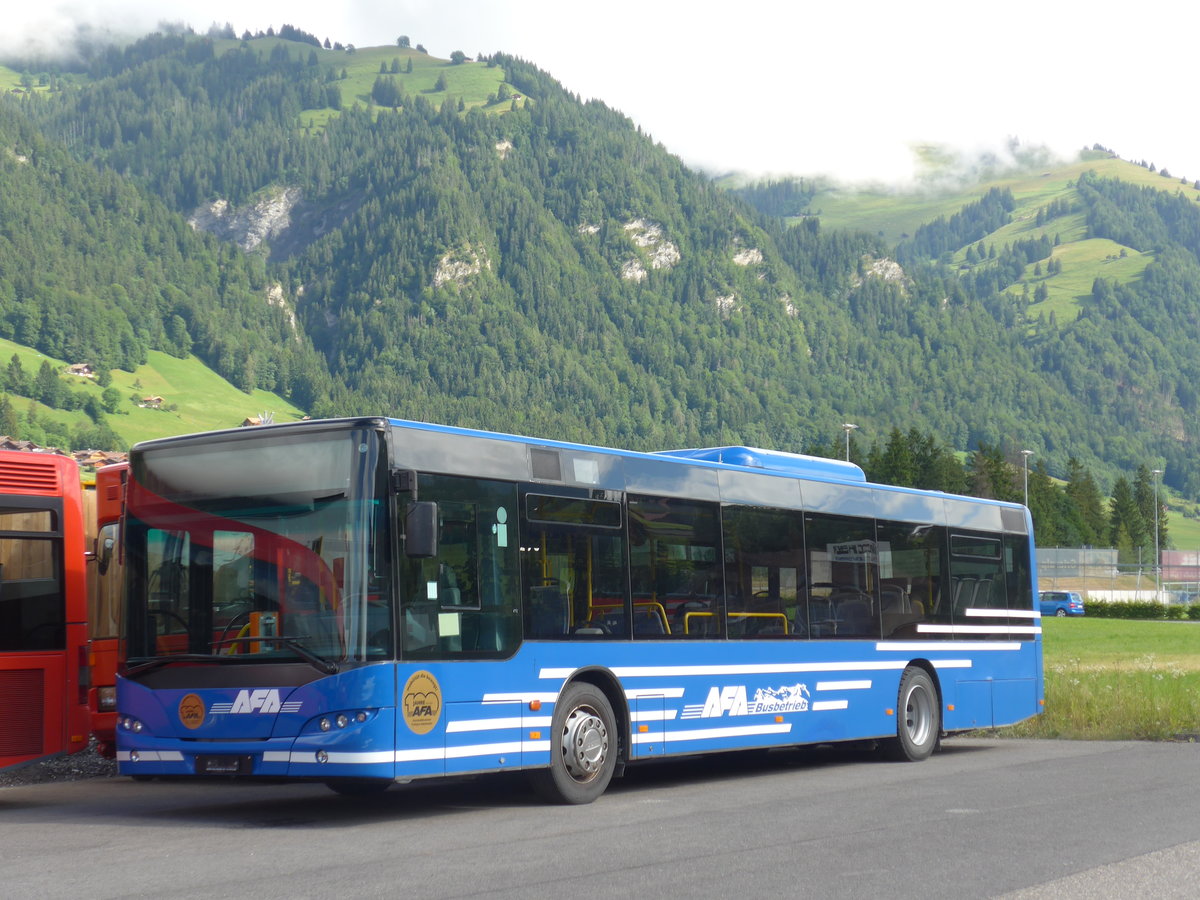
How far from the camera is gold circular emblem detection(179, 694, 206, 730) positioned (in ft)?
36.1

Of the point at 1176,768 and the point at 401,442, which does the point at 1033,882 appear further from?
the point at 1176,768

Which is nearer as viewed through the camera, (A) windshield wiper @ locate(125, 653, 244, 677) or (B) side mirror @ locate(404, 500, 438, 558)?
(B) side mirror @ locate(404, 500, 438, 558)

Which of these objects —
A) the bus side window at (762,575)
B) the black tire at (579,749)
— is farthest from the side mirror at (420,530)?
the bus side window at (762,575)

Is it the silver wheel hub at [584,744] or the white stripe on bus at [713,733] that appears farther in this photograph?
the white stripe on bus at [713,733]

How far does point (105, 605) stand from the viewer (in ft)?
51.8

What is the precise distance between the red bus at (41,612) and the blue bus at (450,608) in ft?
4.24

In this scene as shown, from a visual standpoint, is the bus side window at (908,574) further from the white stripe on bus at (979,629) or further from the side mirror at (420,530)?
the side mirror at (420,530)

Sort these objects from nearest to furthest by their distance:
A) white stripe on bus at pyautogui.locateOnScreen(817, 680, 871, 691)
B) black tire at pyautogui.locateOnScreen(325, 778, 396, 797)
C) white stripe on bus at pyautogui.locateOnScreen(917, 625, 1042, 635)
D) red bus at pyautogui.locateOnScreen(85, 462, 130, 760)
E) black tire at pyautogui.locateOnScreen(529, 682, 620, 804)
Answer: black tire at pyautogui.locateOnScreen(529, 682, 620, 804) → black tire at pyautogui.locateOnScreen(325, 778, 396, 797) → red bus at pyautogui.locateOnScreen(85, 462, 130, 760) → white stripe on bus at pyautogui.locateOnScreen(817, 680, 871, 691) → white stripe on bus at pyautogui.locateOnScreen(917, 625, 1042, 635)

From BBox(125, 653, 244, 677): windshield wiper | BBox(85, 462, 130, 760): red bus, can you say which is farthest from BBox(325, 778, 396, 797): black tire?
BBox(85, 462, 130, 760): red bus

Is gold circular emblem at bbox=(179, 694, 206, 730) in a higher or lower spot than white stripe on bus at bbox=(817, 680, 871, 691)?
higher

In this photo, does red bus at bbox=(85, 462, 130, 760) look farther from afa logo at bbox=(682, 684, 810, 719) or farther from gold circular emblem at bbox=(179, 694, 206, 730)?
afa logo at bbox=(682, 684, 810, 719)

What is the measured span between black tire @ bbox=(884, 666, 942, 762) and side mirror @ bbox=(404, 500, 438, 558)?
23.7ft

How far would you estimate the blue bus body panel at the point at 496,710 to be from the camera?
10438 millimetres

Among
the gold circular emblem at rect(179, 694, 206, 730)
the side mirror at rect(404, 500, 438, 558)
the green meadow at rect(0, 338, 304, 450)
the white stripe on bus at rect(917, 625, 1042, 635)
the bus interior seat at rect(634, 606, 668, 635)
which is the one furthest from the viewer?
the green meadow at rect(0, 338, 304, 450)
